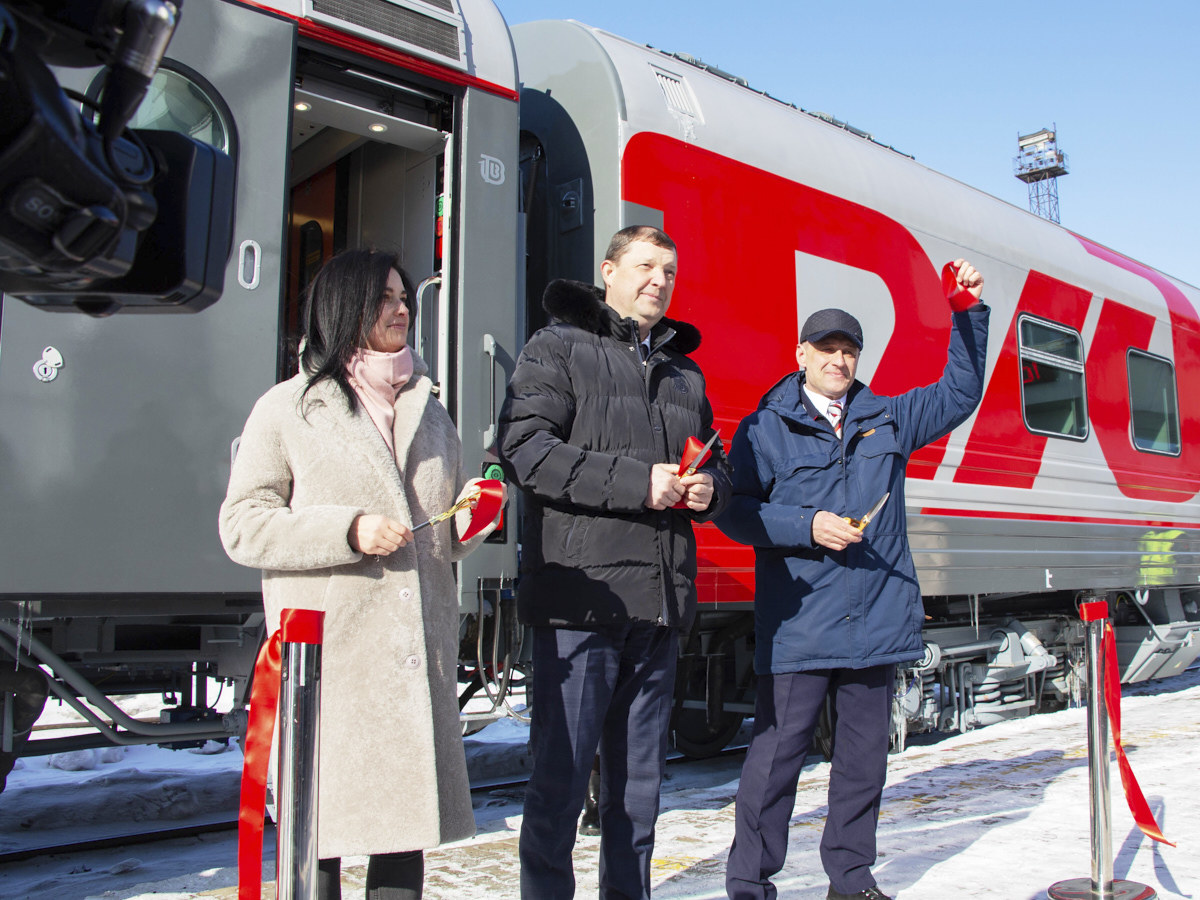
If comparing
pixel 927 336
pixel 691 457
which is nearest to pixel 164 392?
pixel 691 457

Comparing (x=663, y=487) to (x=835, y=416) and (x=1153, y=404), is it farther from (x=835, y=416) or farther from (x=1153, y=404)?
(x=1153, y=404)

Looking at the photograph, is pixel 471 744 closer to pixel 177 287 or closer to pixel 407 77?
pixel 407 77

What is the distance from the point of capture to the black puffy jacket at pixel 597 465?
2639 millimetres

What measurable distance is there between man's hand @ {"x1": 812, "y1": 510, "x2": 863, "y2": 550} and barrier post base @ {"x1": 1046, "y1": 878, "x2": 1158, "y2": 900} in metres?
1.23

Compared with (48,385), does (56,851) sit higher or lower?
lower

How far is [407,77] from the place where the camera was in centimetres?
396

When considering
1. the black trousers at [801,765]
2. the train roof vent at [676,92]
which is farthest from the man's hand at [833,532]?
the train roof vent at [676,92]

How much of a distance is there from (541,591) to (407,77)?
2249 mm

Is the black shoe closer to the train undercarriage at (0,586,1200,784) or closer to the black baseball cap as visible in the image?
the train undercarriage at (0,586,1200,784)

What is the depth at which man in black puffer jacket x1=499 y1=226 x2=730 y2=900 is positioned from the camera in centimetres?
262

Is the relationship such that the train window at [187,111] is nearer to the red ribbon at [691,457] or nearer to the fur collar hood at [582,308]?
the fur collar hood at [582,308]

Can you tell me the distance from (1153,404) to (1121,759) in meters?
4.81

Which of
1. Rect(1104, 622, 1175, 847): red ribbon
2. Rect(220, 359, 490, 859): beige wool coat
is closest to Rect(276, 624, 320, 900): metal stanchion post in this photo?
Rect(220, 359, 490, 859): beige wool coat


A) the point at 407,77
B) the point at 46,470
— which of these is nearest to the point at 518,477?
the point at 46,470
